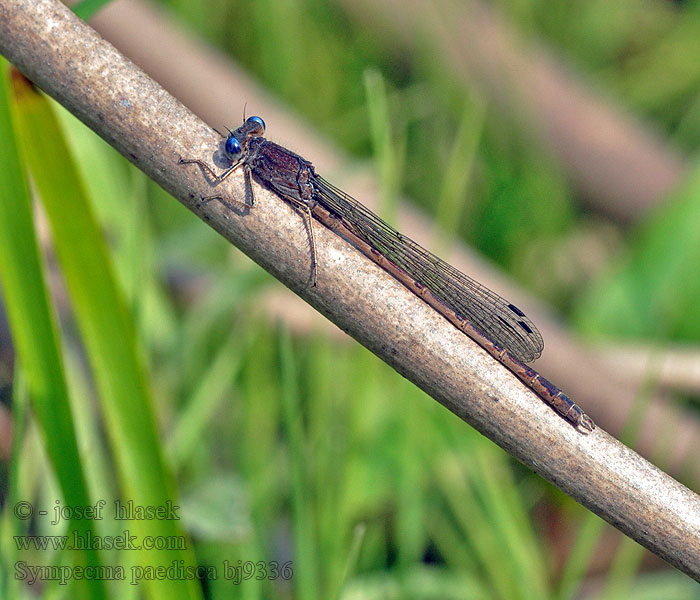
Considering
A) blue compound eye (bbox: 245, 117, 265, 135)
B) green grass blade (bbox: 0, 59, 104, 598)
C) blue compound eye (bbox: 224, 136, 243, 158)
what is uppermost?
blue compound eye (bbox: 245, 117, 265, 135)

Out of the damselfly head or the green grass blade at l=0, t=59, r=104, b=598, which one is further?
the damselfly head

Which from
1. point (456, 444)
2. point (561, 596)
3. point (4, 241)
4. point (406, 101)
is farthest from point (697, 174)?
point (4, 241)

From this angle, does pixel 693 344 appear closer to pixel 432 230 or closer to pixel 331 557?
pixel 432 230

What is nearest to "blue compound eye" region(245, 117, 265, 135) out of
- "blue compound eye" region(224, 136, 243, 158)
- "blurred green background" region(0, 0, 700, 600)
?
"blurred green background" region(0, 0, 700, 600)

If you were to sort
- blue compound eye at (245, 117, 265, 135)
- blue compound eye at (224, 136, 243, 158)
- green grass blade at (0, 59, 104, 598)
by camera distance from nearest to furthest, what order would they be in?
green grass blade at (0, 59, 104, 598) < blue compound eye at (224, 136, 243, 158) < blue compound eye at (245, 117, 265, 135)

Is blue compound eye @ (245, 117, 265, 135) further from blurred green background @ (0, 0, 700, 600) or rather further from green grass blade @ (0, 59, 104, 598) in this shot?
green grass blade @ (0, 59, 104, 598)

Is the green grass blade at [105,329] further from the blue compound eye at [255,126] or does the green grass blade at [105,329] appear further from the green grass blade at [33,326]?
the blue compound eye at [255,126]

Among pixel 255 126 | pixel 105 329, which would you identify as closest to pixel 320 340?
pixel 255 126

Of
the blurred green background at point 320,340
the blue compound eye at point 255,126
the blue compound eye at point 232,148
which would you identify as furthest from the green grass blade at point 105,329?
the blue compound eye at point 255,126
